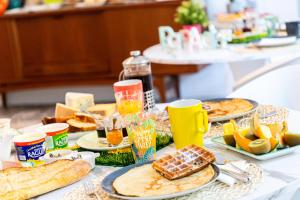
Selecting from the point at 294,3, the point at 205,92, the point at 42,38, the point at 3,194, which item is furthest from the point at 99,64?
the point at 3,194

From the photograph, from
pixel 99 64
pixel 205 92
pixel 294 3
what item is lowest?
pixel 205 92

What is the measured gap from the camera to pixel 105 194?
1344 mm

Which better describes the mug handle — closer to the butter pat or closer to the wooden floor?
the butter pat

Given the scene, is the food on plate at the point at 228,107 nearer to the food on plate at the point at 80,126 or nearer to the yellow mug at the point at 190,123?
the yellow mug at the point at 190,123

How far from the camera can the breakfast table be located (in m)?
1.28

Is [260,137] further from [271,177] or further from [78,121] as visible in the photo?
[78,121]

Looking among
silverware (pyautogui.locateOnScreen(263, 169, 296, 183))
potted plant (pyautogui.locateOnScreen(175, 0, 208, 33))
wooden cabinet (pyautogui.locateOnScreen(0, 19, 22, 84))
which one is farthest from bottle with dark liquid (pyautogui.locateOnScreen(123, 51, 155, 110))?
wooden cabinet (pyautogui.locateOnScreen(0, 19, 22, 84))

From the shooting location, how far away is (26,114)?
5.99 m

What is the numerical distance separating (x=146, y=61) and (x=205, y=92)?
3.82m

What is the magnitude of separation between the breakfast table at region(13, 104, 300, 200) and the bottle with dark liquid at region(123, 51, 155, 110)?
1.24 feet

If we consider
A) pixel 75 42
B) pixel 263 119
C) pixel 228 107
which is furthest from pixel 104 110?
pixel 75 42

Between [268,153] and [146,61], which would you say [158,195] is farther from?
[146,61]

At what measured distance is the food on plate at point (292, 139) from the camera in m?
1.49

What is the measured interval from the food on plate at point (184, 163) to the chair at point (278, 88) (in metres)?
0.95
